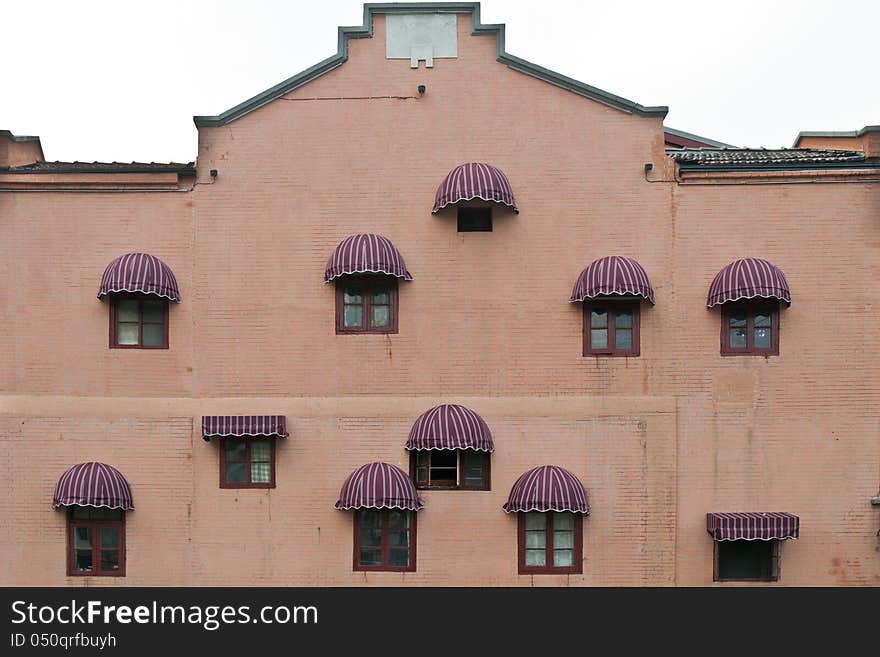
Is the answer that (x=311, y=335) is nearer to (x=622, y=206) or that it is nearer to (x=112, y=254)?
(x=112, y=254)

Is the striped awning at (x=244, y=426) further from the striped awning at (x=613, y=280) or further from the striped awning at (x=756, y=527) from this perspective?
the striped awning at (x=756, y=527)

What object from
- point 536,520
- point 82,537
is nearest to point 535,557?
point 536,520

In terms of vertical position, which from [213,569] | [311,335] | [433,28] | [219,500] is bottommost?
[213,569]

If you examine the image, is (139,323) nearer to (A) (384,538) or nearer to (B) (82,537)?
(B) (82,537)

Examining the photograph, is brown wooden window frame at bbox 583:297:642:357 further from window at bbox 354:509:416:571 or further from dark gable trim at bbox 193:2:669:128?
window at bbox 354:509:416:571

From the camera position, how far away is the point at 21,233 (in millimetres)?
18750

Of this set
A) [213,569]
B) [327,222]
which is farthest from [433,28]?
[213,569]

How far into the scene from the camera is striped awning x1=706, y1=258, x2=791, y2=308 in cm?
1758

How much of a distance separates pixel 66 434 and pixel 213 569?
414 centimetres

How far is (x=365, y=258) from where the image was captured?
17.9 m

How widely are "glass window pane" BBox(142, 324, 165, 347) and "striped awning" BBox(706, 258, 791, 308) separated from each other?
11366 mm

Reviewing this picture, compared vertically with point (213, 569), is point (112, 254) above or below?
above

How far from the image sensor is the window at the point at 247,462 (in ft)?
60.6

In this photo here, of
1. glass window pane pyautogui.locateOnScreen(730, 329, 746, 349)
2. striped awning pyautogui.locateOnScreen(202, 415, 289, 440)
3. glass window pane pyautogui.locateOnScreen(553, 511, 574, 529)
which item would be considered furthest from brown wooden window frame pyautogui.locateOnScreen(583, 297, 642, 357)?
striped awning pyautogui.locateOnScreen(202, 415, 289, 440)
